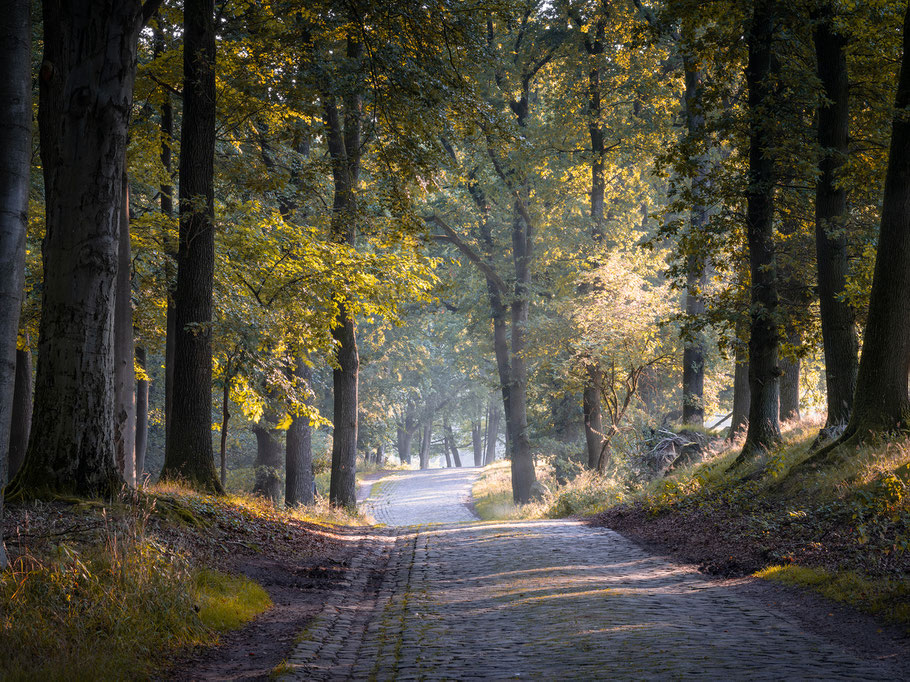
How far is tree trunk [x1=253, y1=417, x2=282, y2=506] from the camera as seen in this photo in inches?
892

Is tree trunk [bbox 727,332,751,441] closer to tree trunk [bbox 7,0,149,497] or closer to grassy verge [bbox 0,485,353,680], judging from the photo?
grassy verge [bbox 0,485,353,680]

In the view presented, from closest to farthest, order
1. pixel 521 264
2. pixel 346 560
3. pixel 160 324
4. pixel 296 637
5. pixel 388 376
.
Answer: pixel 296 637
pixel 346 560
pixel 160 324
pixel 521 264
pixel 388 376

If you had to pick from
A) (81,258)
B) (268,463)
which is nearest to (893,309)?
(81,258)

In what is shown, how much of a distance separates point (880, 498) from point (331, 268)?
11.4 metres

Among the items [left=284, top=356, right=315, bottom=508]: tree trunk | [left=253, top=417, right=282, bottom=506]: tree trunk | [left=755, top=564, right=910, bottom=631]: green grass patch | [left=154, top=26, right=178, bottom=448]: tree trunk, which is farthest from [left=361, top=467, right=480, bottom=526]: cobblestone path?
[left=755, top=564, right=910, bottom=631]: green grass patch

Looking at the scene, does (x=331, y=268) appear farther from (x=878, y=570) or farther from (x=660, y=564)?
(x=878, y=570)

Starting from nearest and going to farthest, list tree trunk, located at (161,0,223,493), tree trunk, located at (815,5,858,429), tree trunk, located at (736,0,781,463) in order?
tree trunk, located at (161,0,223,493)
tree trunk, located at (815,5,858,429)
tree trunk, located at (736,0,781,463)

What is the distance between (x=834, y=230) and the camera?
11.9 metres

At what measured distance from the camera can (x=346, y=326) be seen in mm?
18203

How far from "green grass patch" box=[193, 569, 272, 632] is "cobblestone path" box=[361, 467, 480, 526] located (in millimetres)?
13023

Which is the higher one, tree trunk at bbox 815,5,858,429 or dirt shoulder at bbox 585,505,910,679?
tree trunk at bbox 815,5,858,429

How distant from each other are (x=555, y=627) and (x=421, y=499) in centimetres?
2699

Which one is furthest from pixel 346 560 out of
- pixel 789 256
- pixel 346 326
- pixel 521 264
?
pixel 521 264

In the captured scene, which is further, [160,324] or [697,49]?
[160,324]
